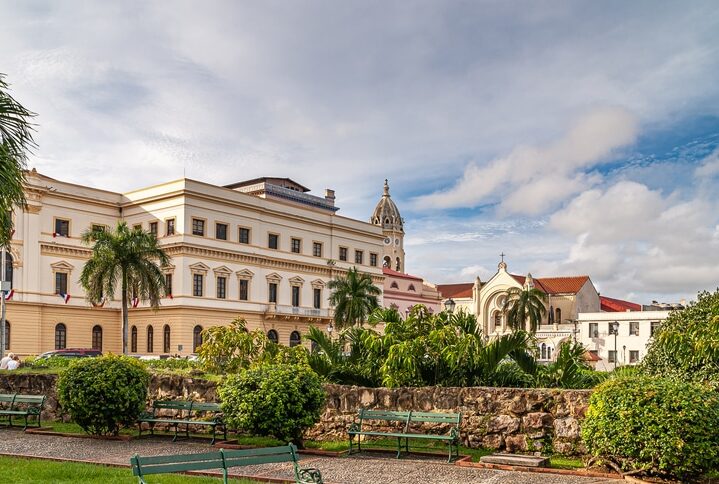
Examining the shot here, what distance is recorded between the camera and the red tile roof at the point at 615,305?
88312mm

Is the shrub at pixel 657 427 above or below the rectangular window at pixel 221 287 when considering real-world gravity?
below

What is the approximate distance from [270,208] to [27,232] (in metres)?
18.2

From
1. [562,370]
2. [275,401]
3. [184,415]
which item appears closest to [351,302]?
[184,415]

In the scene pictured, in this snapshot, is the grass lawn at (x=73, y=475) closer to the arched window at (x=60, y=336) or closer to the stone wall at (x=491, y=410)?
the stone wall at (x=491, y=410)

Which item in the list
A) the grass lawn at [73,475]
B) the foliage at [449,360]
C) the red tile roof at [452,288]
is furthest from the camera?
the red tile roof at [452,288]

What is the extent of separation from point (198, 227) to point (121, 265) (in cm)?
1513

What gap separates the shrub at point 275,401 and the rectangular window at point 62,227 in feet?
144

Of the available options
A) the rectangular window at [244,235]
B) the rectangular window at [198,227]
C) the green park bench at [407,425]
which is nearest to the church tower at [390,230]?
the rectangular window at [244,235]

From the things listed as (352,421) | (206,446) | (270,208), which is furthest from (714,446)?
(270,208)

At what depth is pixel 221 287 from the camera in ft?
187

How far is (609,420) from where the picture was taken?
31.9ft

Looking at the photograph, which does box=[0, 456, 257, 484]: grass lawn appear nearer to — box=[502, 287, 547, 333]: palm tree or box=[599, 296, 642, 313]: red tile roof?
box=[502, 287, 547, 333]: palm tree

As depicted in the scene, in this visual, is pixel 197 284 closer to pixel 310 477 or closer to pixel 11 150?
pixel 11 150

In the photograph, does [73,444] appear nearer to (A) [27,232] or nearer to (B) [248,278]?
(A) [27,232]
